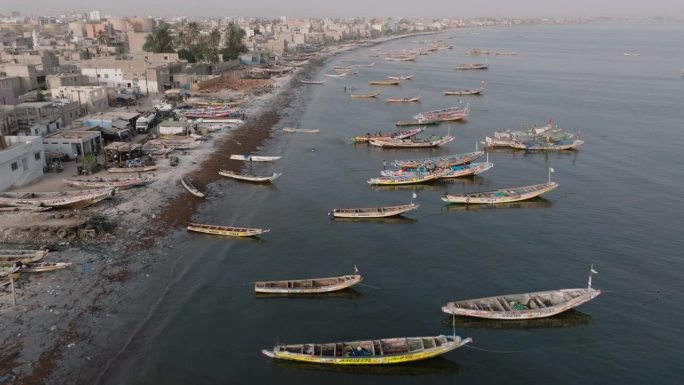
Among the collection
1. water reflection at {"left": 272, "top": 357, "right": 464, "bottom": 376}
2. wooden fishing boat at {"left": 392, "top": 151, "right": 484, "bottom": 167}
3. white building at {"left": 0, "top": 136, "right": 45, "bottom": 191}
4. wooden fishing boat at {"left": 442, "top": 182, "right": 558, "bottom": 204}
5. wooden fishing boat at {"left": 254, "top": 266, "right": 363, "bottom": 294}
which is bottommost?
water reflection at {"left": 272, "top": 357, "right": 464, "bottom": 376}

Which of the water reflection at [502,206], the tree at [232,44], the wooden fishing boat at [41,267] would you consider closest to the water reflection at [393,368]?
the wooden fishing boat at [41,267]

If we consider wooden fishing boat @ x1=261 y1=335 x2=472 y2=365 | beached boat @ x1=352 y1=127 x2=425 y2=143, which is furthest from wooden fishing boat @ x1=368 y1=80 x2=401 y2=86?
wooden fishing boat @ x1=261 y1=335 x2=472 y2=365

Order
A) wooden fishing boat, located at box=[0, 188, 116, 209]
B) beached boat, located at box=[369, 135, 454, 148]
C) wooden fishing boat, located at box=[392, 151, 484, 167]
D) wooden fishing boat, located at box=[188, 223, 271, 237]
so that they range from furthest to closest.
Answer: beached boat, located at box=[369, 135, 454, 148] → wooden fishing boat, located at box=[392, 151, 484, 167] → wooden fishing boat, located at box=[0, 188, 116, 209] → wooden fishing boat, located at box=[188, 223, 271, 237]

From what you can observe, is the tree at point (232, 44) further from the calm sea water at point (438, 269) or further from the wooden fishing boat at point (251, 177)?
the wooden fishing boat at point (251, 177)

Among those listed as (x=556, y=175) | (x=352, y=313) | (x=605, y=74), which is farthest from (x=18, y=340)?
(x=605, y=74)

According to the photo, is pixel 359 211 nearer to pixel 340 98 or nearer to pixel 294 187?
pixel 294 187

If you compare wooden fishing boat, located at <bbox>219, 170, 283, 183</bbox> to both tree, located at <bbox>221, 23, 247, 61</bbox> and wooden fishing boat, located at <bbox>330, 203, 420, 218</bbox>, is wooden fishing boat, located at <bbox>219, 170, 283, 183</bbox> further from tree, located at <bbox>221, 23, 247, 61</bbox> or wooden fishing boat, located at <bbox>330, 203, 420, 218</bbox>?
tree, located at <bbox>221, 23, 247, 61</bbox>

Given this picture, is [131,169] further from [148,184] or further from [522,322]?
[522,322]
